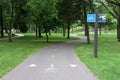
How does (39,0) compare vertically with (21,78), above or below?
above

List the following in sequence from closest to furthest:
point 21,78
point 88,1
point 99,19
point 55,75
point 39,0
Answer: point 21,78 → point 55,75 → point 99,19 → point 88,1 → point 39,0

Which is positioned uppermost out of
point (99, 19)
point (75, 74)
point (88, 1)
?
point (88, 1)

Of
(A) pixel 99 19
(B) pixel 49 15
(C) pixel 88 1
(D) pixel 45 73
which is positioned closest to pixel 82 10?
(C) pixel 88 1

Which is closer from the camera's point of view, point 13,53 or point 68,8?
point 13,53

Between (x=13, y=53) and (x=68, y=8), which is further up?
(x=68, y=8)

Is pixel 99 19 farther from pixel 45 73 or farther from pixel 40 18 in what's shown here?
pixel 40 18

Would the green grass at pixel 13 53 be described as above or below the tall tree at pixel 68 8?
below

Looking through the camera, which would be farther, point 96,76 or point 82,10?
point 82,10

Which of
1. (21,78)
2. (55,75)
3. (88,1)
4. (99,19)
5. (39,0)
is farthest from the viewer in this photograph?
(39,0)

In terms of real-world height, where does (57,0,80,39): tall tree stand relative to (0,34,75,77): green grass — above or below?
above

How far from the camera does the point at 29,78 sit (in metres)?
12.2

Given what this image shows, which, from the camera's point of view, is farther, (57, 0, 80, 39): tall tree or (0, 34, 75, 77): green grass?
(57, 0, 80, 39): tall tree

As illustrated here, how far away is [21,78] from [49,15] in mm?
32398

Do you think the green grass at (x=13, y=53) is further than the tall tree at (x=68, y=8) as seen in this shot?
No
